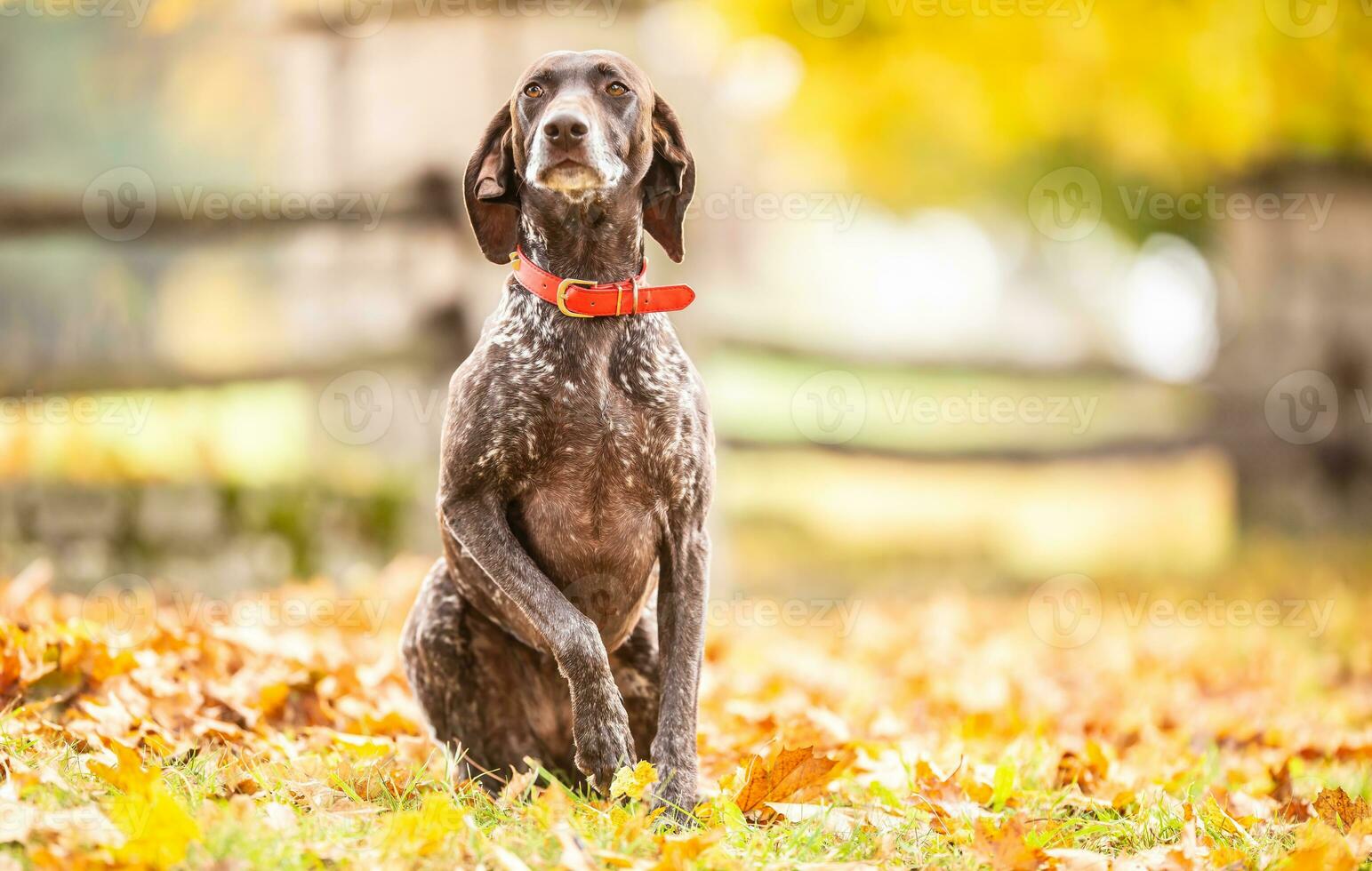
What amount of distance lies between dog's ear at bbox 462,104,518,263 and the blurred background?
1.07 meters

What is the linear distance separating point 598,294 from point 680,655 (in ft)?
3.17

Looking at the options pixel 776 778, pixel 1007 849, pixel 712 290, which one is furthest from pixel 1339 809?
pixel 712 290

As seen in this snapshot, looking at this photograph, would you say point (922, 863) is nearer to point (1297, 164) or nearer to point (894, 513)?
point (894, 513)

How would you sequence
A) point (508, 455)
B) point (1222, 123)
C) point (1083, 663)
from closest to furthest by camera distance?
1. point (508, 455)
2. point (1083, 663)
3. point (1222, 123)

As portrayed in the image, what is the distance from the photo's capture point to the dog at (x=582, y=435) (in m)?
3.05

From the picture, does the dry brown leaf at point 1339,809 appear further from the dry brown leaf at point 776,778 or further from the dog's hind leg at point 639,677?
the dog's hind leg at point 639,677

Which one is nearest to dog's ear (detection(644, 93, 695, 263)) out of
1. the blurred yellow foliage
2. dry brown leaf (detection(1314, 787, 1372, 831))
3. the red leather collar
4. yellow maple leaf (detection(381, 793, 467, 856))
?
the red leather collar

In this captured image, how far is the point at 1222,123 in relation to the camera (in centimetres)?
895

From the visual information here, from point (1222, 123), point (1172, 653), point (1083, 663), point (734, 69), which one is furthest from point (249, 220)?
point (1222, 123)

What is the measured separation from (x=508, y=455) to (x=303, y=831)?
1.05m

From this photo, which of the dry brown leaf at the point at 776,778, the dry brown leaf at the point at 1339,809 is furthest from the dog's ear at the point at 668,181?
the dry brown leaf at the point at 1339,809

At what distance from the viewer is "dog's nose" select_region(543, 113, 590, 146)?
2.92 metres

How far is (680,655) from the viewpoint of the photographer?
3172 mm

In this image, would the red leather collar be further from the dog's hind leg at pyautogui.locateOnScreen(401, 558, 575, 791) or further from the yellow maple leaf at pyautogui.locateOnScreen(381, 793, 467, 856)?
the yellow maple leaf at pyautogui.locateOnScreen(381, 793, 467, 856)
